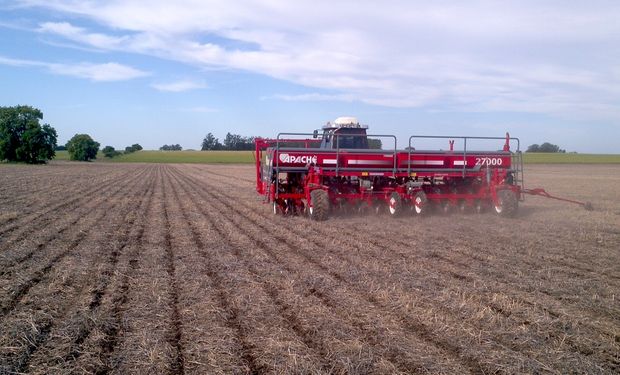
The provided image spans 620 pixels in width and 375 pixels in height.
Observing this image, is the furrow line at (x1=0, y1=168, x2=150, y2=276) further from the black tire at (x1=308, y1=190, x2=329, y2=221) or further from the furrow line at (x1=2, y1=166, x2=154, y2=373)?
the black tire at (x1=308, y1=190, x2=329, y2=221)

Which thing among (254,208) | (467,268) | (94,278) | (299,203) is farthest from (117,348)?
(254,208)

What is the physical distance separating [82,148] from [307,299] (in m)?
118

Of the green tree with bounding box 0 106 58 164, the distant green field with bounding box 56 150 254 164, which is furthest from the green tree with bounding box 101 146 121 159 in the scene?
the green tree with bounding box 0 106 58 164

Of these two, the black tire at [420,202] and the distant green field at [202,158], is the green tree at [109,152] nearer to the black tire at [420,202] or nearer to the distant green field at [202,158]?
the distant green field at [202,158]

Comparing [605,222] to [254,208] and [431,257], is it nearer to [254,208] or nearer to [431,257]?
[431,257]

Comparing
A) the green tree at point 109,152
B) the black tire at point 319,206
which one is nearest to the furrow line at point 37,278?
the black tire at point 319,206

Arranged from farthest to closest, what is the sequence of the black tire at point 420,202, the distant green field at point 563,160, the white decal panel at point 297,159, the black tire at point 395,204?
the distant green field at point 563,160 → the white decal panel at point 297,159 → the black tire at point 420,202 → the black tire at point 395,204

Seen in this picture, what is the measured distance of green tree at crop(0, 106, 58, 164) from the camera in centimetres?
7712

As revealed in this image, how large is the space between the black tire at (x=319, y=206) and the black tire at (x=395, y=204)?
1865mm

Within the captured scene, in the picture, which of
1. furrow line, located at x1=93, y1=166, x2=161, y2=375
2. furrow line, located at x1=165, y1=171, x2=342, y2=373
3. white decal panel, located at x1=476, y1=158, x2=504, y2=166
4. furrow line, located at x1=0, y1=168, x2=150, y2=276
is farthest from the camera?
white decal panel, located at x1=476, y1=158, x2=504, y2=166

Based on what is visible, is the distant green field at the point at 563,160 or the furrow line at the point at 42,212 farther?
the distant green field at the point at 563,160

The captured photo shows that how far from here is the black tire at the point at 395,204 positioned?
1413 cm

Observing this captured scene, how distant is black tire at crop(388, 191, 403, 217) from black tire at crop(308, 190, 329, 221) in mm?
1865

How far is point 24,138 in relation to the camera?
254 feet
